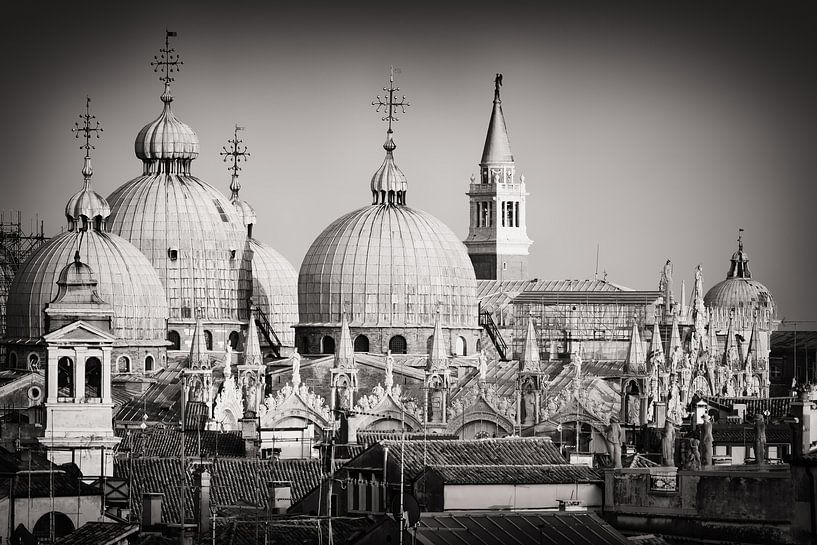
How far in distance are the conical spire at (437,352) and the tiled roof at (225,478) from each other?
147 feet

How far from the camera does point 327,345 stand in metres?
120

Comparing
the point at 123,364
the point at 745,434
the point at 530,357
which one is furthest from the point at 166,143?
the point at 745,434

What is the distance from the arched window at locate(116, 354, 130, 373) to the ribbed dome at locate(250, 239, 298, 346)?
38.6 ft

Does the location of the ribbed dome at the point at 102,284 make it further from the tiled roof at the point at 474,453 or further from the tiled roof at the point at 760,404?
the tiled roof at the point at 474,453

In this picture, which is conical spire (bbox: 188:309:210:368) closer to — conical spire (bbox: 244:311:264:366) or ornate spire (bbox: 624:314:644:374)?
conical spire (bbox: 244:311:264:366)

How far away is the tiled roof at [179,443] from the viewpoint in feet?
247

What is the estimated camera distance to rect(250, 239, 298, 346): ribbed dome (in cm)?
12294

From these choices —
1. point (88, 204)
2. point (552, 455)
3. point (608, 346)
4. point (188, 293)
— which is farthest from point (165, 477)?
point (608, 346)

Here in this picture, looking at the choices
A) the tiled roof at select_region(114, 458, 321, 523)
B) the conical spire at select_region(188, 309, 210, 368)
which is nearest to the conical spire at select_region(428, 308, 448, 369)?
the conical spire at select_region(188, 309, 210, 368)

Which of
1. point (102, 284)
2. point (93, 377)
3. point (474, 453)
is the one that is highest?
point (102, 284)

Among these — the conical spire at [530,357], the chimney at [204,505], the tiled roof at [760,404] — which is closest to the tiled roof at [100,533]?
the chimney at [204,505]

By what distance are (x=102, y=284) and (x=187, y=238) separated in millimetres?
8897

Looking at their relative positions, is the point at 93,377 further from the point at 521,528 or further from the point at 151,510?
the point at 521,528

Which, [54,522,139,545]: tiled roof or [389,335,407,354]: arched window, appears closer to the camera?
[54,522,139,545]: tiled roof
